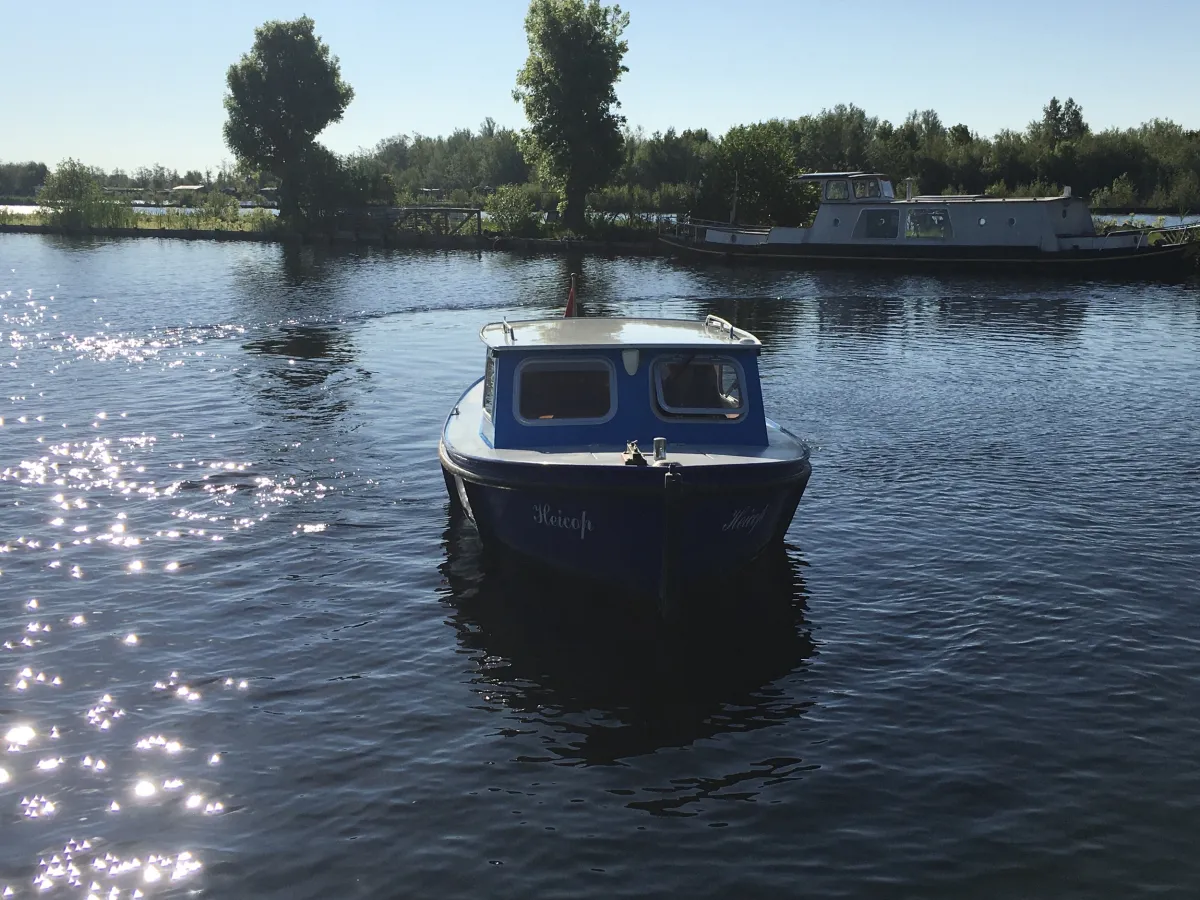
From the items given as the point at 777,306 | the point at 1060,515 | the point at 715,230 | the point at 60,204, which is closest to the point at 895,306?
the point at 777,306

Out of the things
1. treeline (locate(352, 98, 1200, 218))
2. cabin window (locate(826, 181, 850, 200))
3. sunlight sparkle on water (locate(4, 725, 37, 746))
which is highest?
treeline (locate(352, 98, 1200, 218))

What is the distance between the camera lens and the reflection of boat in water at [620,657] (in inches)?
488

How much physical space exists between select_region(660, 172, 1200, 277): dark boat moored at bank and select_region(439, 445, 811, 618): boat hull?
5135 centimetres

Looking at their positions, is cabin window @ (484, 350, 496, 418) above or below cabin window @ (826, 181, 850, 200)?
below

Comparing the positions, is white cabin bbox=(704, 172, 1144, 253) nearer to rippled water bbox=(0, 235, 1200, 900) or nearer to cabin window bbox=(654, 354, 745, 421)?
rippled water bbox=(0, 235, 1200, 900)

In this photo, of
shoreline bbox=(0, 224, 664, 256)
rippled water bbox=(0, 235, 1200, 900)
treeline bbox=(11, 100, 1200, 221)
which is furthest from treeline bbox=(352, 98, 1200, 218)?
rippled water bbox=(0, 235, 1200, 900)

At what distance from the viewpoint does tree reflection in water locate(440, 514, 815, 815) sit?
12.0 metres

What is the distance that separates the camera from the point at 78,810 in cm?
1058

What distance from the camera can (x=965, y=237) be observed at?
6269 cm

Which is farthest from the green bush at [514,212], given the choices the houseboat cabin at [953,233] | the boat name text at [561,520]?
the boat name text at [561,520]

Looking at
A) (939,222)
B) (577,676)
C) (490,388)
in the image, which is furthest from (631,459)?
(939,222)

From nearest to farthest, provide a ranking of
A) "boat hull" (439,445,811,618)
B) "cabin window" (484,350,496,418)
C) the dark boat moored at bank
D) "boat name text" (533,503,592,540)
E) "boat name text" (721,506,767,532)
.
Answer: "boat hull" (439,445,811,618)
"boat name text" (533,503,592,540)
"boat name text" (721,506,767,532)
"cabin window" (484,350,496,418)
the dark boat moored at bank

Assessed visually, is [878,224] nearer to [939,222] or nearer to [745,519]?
[939,222]

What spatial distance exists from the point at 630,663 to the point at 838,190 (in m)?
57.0
